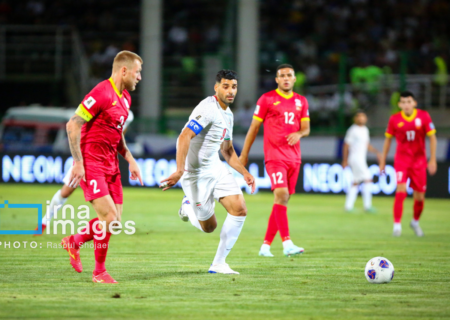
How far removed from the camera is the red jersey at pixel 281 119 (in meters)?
8.52

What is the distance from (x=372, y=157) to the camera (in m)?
19.3

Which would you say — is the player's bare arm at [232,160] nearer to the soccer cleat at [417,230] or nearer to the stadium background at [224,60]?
the soccer cleat at [417,230]

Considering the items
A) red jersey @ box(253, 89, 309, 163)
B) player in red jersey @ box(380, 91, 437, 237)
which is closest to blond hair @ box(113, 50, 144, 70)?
red jersey @ box(253, 89, 309, 163)

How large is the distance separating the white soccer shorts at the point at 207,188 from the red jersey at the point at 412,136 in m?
4.80

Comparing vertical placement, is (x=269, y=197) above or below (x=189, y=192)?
below

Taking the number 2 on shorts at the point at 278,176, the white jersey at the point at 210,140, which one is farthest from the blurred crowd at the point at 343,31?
the white jersey at the point at 210,140

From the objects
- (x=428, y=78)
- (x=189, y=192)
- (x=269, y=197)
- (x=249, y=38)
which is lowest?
(x=269, y=197)

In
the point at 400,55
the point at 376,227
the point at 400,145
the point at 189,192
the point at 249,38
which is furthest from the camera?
the point at 249,38

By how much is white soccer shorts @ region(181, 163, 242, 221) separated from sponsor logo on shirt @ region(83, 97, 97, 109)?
144 centimetres

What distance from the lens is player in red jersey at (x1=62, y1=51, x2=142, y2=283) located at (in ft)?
19.5

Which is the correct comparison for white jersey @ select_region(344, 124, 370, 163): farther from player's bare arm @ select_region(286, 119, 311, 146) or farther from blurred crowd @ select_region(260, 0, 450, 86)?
player's bare arm @ select_region(286, 119, 311, 146)

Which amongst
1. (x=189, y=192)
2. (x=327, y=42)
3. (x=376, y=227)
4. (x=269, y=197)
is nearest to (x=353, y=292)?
(x=189, y=192)

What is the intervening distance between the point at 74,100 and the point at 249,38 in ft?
23.1

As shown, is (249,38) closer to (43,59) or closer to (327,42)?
(327,42)
